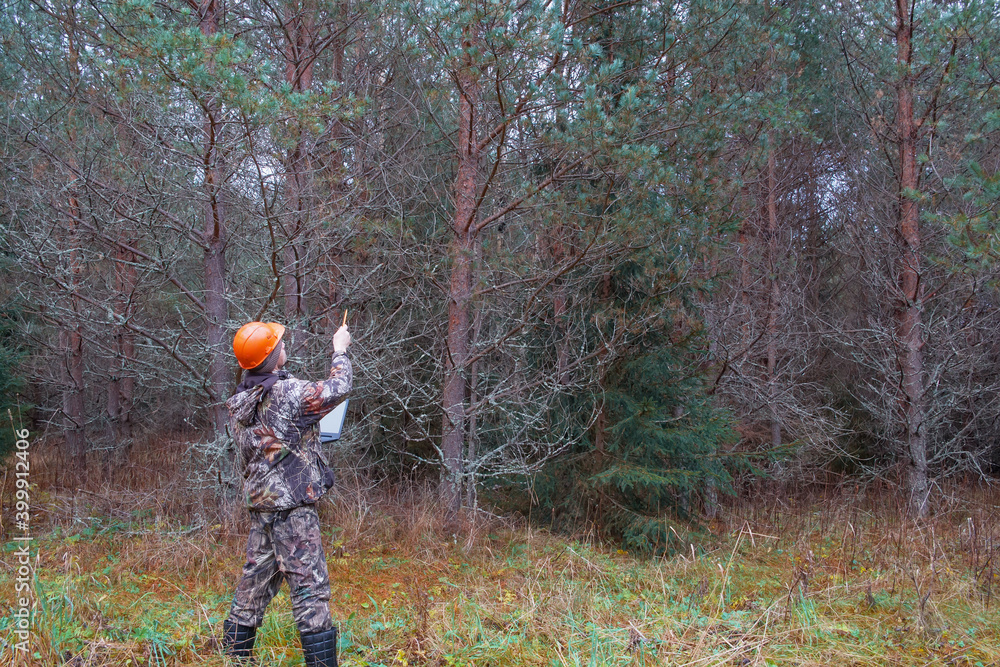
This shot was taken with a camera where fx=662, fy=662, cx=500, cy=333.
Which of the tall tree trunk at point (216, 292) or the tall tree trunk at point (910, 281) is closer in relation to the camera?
the tall tree trunk at point (216, 292)

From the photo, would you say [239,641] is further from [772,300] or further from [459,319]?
[772,300]

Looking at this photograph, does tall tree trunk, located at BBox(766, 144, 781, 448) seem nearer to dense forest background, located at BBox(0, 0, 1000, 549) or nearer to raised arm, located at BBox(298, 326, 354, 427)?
dense forest background, located at BBox(0, 0, 1000, 549)

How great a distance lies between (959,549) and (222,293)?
6854 millimetres

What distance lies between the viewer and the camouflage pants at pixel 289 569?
9.44ft

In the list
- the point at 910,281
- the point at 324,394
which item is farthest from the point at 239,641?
the point at 910,281

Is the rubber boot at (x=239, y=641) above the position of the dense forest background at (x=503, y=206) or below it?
below

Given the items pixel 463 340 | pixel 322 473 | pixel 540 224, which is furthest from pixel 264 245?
pixel 322 473

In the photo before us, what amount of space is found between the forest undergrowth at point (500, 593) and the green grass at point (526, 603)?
2cm

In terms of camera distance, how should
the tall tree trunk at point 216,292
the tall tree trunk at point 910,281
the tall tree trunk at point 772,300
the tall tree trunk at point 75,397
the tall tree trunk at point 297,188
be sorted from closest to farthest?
the tall tree trunk at point 297,188 → the tall tree trunk at point 216,292 → the tall tree trunk at point 910,281 → the tall tree trunk at point 75,397 → the tall tree trunk at point 772,300

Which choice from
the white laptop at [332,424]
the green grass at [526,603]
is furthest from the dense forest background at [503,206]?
the white laptop at [332,424]

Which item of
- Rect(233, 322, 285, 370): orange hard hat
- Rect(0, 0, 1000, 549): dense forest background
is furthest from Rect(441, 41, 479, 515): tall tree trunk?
Rect(233, 322, 285, 370): orange hard hat

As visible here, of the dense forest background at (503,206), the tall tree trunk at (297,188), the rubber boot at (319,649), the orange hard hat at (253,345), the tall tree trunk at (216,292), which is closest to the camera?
the rubber boot at (319,649)

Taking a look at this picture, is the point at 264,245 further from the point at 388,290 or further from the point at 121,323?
the point at 388,290

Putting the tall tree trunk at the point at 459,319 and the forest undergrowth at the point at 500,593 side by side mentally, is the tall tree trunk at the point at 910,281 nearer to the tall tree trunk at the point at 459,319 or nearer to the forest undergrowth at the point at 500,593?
the forest undergrowth at the point at 500,593
